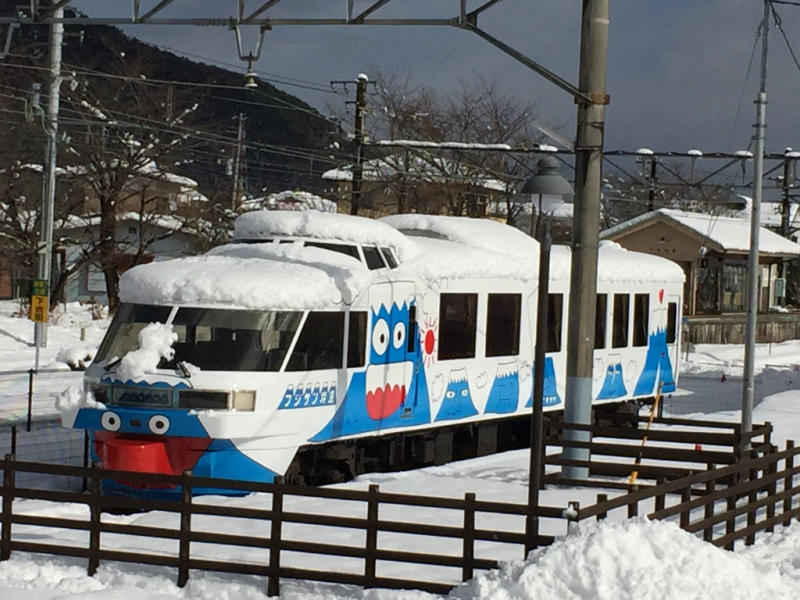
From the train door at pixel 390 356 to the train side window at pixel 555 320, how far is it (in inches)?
169

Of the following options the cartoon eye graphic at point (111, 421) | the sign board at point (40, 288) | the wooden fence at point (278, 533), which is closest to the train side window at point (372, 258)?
the cartoon eye graphic at point (111, 421)

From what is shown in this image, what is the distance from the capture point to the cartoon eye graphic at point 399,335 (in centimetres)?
1842

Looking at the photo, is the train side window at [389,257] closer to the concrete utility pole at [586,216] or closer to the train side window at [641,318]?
the concrete utility pole at [586,216]

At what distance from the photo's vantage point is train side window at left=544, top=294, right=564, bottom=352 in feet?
Result: 73.9

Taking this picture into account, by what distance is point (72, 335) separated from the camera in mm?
41438

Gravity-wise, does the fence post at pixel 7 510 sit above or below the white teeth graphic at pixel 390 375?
below

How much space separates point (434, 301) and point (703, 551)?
909cm

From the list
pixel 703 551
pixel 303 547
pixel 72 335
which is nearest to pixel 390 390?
pixel 303 547

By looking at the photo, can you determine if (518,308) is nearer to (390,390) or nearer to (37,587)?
(390,390)

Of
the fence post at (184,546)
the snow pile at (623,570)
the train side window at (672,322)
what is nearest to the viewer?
the snow pile at (623,570)

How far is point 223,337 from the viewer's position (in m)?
16.4

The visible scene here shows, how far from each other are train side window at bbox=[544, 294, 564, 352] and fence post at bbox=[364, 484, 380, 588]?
1129cm

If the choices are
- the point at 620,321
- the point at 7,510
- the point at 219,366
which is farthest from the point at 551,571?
the point at 620,321

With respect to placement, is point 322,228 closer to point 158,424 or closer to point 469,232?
point 469,232
